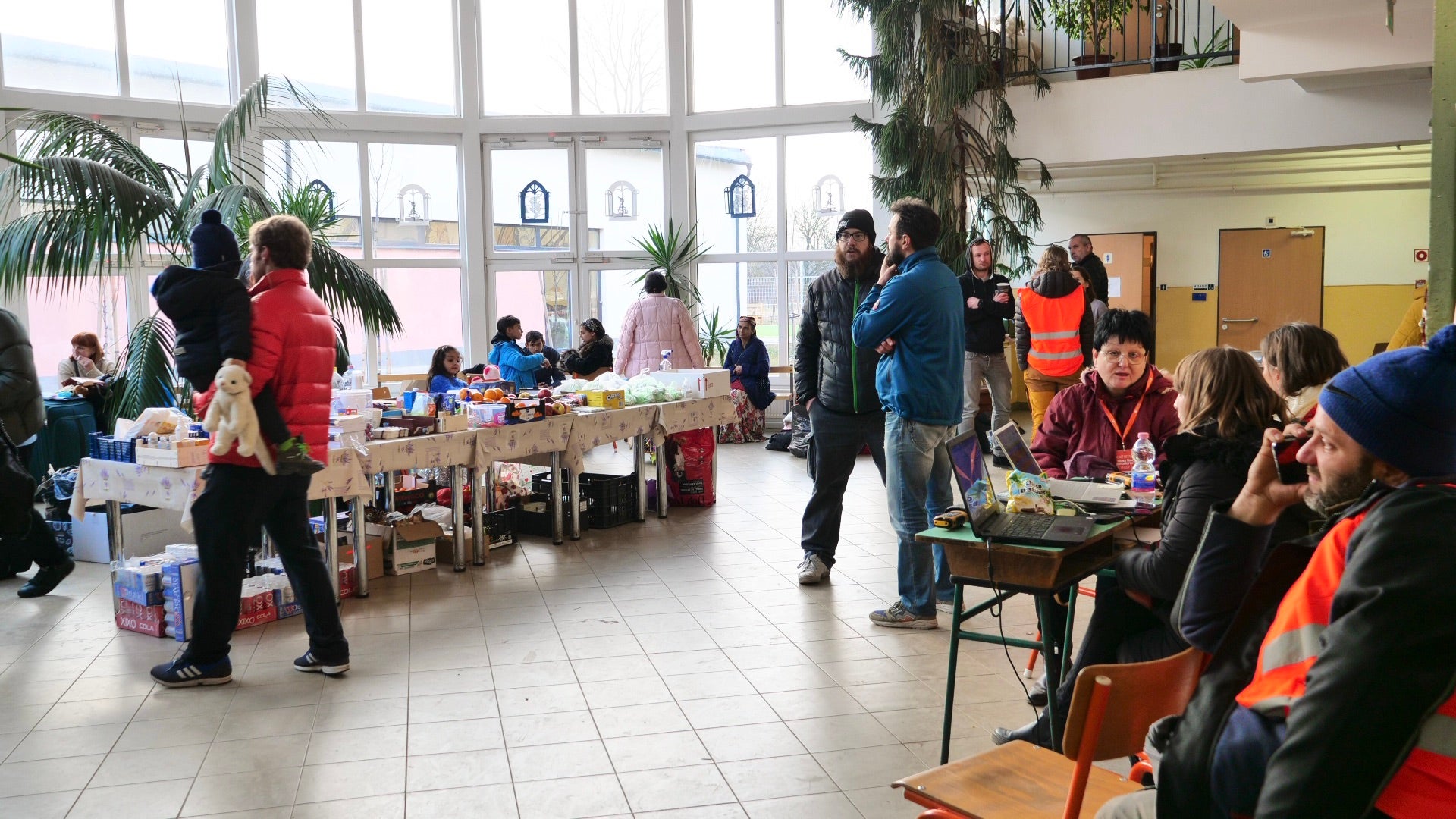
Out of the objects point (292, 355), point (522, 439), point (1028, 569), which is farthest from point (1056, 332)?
point (292, 355)

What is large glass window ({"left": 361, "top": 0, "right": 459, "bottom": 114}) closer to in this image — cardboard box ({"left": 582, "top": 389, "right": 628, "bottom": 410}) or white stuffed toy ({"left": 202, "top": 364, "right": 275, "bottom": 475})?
cardboard box ({"left": 582, "top": 389, "right": 628, "bottom": 410})

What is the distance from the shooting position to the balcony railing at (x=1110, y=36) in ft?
29.4

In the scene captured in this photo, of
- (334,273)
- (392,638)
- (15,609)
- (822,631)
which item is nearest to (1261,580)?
(822,631)

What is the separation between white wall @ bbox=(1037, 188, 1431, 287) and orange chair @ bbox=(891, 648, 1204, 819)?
11.4 metres

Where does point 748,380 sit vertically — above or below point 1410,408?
below

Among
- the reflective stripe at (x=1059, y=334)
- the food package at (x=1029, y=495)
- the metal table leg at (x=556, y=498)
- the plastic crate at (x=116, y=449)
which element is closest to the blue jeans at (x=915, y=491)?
the food package at (x=1029, y=495)

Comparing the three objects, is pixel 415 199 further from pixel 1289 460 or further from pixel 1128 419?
pixel 1289 460

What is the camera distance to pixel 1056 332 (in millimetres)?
7688

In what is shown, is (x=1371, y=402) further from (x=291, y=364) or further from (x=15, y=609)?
(x=15, y=609)

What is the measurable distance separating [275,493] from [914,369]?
2482mm

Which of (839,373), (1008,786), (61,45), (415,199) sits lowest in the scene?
(1008,786)

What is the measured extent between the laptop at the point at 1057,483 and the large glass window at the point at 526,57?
30.3 ft

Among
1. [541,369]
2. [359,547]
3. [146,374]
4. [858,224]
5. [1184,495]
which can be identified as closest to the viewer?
[1184,495]

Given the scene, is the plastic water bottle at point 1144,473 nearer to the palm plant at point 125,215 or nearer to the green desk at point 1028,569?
the green desk at point 1028,569
